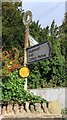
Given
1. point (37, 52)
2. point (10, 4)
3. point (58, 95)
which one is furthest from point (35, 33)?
point (37, 52)

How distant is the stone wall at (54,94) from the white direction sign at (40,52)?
136 inches

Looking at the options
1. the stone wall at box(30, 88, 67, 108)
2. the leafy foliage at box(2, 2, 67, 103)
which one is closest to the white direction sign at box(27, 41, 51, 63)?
the leafy foliage at box(2, 2, 67, 103)

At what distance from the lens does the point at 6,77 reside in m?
8.83

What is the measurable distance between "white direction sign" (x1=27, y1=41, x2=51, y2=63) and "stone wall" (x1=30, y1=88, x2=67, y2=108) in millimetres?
3446

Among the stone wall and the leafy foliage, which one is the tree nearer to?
the leafy foliage

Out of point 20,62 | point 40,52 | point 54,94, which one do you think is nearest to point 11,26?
point 54,94

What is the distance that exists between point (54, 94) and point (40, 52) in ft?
14.3

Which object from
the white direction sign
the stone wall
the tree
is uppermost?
the tree

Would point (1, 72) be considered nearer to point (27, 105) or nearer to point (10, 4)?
point (27, 105)

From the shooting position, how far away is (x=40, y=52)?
7480mm

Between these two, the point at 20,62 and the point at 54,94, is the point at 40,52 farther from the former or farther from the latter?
the point at 54,94

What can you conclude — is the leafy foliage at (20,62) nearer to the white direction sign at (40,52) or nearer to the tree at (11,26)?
the tree at (11,26)

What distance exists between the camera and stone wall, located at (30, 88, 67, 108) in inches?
446

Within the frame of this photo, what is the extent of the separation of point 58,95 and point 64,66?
240 centimetres
